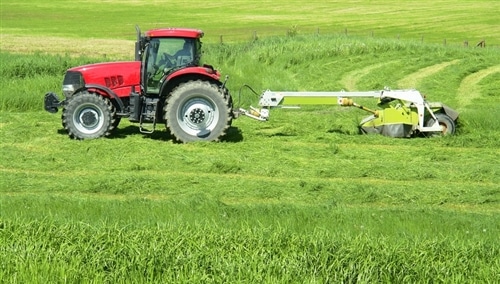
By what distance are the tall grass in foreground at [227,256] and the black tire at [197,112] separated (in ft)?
18.2

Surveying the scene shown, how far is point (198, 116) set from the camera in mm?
13188

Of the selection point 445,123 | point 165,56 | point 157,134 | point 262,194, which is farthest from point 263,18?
point 262,194

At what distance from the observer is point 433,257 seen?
6.91m

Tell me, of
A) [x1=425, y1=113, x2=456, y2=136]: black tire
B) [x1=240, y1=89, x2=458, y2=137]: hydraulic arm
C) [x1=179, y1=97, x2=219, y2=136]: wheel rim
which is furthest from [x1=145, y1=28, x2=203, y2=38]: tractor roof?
[x1=425, y1=113, x2=456, y2=136]: black tire

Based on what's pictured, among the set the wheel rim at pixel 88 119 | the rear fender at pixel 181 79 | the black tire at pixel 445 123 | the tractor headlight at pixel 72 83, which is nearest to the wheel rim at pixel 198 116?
the rear fender at pixel 181 79

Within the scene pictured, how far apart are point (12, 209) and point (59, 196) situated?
3.10 ft

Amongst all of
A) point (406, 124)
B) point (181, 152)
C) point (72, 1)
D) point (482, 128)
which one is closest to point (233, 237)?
point (181, 152)

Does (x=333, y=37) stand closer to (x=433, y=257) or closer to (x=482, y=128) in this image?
(x=482, y=128)

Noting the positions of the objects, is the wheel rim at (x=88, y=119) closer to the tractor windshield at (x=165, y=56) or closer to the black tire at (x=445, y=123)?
the tractor windshield at (x=165, y=56)

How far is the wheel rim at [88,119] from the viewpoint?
43.5ft

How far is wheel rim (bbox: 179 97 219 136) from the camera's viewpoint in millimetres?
13133

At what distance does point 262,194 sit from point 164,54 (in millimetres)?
3960

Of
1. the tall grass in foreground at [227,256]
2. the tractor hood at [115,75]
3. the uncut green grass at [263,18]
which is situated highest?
the tractor hood at [115,75]

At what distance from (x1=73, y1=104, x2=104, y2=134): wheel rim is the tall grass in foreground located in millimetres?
5793
